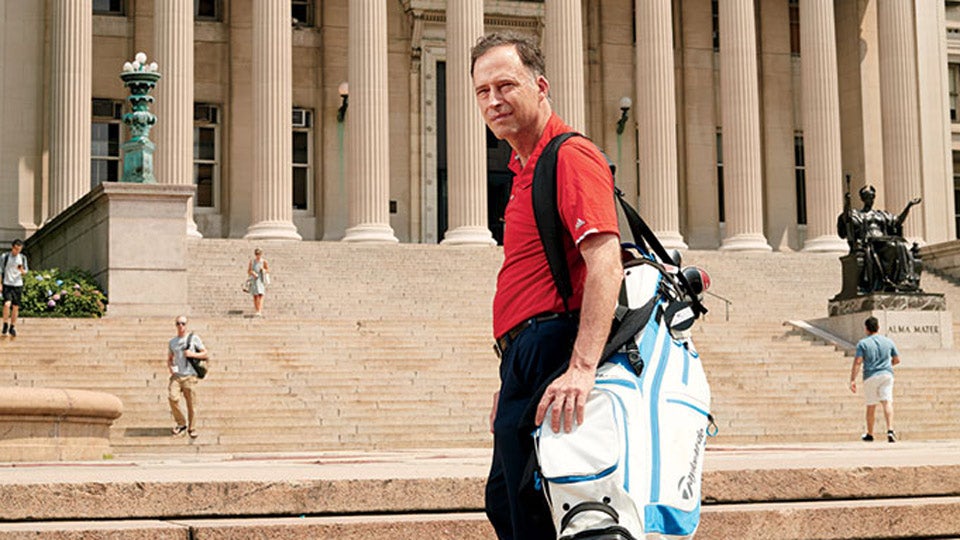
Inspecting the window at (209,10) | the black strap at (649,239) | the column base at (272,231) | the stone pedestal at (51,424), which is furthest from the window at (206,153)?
the black strap at (649,239)

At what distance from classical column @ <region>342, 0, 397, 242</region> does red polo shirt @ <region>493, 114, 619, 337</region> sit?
33.3 m

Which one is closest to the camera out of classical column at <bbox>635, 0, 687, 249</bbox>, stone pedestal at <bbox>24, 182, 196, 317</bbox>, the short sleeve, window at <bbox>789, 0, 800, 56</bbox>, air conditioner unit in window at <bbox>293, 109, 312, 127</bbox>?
the short sleeve

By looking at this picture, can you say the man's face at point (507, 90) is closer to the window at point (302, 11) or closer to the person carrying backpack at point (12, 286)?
the person carrying backpack at point (12, 286)

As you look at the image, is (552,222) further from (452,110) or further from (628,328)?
(452,110)

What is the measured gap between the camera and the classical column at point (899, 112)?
45312mm

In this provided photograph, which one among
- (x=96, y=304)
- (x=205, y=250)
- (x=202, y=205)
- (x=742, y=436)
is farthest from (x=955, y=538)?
(x=202, y=205)

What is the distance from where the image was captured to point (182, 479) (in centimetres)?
701

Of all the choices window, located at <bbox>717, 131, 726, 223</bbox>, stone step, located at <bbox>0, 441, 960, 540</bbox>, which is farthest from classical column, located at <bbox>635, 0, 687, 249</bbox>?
stone step, located at <bbox>0, 441, 960, 540</bbox>

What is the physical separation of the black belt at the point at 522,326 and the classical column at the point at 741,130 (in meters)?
38.1

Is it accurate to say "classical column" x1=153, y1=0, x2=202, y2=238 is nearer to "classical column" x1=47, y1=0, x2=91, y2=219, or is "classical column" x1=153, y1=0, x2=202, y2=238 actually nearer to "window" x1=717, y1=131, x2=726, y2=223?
"classical column" x1=47, y1=0, x2=91, y2=219

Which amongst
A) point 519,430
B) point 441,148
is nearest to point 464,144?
point 441,148

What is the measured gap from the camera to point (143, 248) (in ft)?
90.6

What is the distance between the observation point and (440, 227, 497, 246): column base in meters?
38.8

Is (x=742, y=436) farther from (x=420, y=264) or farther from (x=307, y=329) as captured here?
(x=420, y=264)
